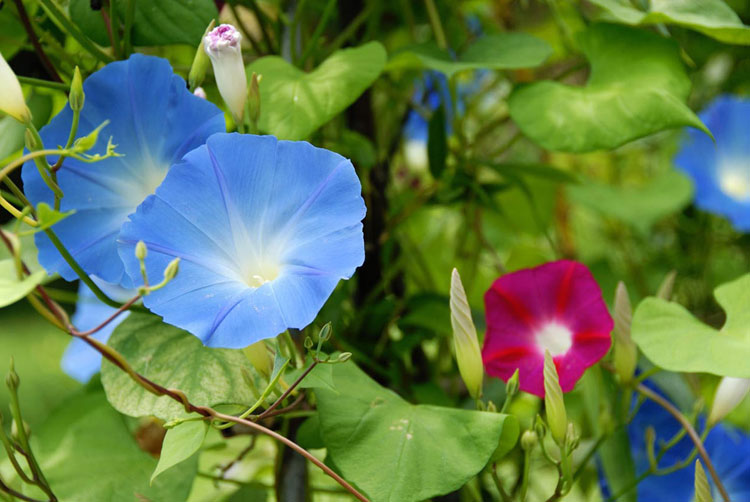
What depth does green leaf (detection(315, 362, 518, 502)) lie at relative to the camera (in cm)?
41

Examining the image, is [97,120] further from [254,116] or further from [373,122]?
[373,122]

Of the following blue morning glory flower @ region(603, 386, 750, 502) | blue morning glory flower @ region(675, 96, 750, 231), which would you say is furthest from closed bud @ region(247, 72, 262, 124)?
blue morning glory flower @ region(675, 96, 750, 231)

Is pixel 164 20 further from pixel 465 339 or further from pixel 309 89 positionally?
pixel 465 339

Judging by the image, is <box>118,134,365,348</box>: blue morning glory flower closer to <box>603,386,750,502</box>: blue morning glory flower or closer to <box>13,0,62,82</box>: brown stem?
<box>13,0,62,82</box>: brown stem

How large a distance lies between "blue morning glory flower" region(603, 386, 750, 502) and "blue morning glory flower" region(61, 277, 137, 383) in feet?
1.41

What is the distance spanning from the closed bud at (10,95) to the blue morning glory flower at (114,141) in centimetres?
5

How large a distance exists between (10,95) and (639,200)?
0.76m

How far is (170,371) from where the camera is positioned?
450mm

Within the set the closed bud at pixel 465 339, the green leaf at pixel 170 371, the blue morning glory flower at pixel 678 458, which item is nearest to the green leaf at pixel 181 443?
the green leaf at pixel 170 371

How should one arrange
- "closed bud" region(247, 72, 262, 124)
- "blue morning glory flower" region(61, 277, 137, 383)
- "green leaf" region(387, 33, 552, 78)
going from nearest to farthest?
"closed bud" region(247, 72, 262, 124)
"green leaf" region(387, 33, 552, 78)
"blue morning glory flower" region(61, 277, 137, 383)

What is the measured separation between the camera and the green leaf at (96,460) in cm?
49

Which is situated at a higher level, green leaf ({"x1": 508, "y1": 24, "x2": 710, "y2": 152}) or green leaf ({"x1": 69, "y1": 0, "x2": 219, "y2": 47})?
green leaf ({"x1": 69, "y1": 0, "x2": 219, "y2": 47})

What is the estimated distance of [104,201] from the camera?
0.47 m

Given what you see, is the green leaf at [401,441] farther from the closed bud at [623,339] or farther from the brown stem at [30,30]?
the brown stem at [30,30]
